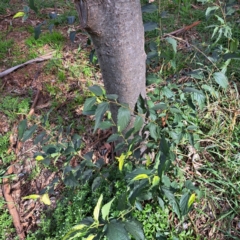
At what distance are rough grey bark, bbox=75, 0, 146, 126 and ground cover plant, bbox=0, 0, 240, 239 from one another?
12 cm

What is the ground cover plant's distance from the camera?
127 centimetres

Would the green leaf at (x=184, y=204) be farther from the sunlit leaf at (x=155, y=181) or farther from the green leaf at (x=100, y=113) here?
the green leaf at (x=100, y=113)

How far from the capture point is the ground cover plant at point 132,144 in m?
1.27

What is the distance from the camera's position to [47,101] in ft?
7.93

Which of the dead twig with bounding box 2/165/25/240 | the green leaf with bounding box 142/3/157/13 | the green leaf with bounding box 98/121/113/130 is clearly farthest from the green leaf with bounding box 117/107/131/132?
the dead twig with bounding box 2/165/25/240

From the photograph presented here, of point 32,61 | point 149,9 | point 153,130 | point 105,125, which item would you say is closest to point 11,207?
point 105,125

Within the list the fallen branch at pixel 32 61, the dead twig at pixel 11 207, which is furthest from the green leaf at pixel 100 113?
the fallen branch at pixel 32 61

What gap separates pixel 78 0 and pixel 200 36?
1.80 m

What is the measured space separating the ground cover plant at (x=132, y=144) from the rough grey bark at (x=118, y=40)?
0.12m

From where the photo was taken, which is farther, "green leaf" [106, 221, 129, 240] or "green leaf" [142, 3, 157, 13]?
"green leaf" [142, 3, 157, 13]

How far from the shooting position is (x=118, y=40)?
1216 mm

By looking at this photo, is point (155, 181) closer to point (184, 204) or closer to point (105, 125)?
point (184, 204)

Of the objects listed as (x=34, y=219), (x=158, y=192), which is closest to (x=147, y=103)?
(x=158, y=192)

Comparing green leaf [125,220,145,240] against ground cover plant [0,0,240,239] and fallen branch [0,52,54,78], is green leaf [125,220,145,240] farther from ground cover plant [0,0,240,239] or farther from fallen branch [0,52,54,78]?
fallen branch [0,52,54,78]
